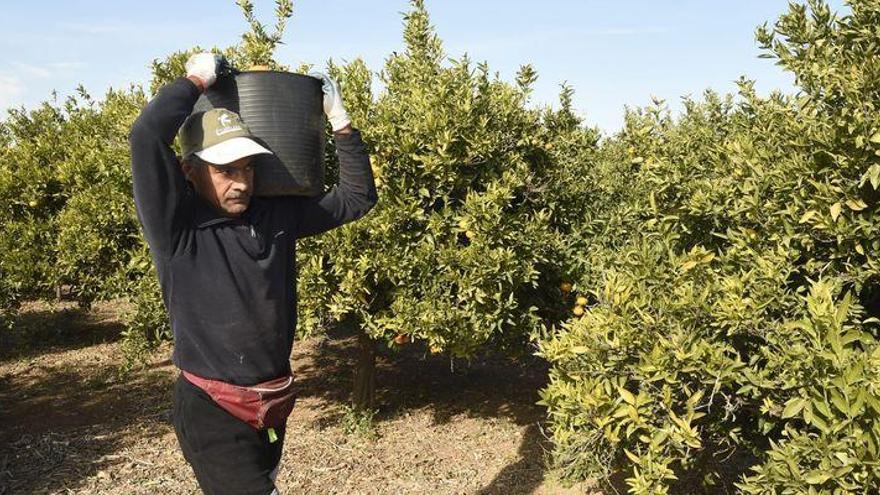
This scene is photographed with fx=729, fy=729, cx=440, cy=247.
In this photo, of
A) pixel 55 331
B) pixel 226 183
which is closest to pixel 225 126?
pixel 226 183

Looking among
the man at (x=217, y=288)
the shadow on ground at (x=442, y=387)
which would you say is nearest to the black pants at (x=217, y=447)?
the man at (x=217, y=288)

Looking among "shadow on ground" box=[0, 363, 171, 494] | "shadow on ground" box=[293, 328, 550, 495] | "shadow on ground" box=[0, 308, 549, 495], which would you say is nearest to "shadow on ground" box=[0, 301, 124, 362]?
"shadow on ground" box=[0, 308, 549, 495]

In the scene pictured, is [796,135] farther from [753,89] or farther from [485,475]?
[485,475]

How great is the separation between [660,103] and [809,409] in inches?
125

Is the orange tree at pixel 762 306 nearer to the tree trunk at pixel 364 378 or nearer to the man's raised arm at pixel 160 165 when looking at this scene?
the man's raised arm at pixel 160 165

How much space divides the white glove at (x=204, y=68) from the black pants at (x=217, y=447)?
1.22 meters

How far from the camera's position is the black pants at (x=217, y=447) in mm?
2846

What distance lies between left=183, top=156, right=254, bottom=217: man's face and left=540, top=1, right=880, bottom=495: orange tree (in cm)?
237

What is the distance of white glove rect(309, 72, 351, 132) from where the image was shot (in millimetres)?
3369

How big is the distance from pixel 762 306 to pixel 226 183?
2927mm

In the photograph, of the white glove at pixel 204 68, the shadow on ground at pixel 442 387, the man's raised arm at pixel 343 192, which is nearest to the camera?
the white glove at pixel 204 68

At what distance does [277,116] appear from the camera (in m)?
3.26

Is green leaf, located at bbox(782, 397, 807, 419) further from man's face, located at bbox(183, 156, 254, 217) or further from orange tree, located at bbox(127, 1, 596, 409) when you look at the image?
orange tree, located at bbox(127, 1, 596, 409)

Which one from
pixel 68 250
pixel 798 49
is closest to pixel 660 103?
pixel 798 49
